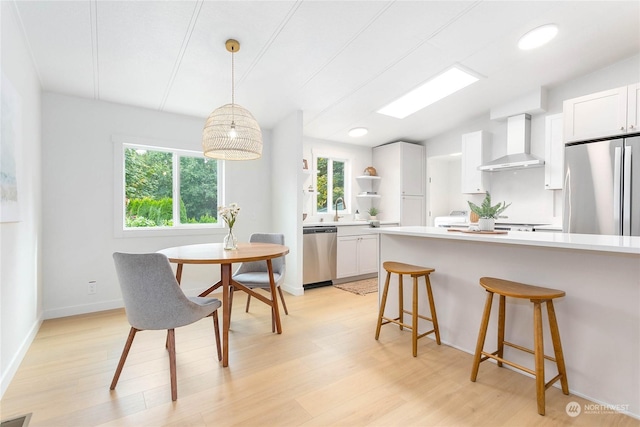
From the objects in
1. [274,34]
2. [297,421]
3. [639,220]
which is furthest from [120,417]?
[639,220]

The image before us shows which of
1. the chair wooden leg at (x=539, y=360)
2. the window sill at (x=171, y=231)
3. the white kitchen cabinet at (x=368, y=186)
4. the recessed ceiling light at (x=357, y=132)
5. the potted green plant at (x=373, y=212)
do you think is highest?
the recessed ceiling light at (x=357, y=132)

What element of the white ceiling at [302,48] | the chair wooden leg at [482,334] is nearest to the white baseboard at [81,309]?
the white ceiling at [302,48]

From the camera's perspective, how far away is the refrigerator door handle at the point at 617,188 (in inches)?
109

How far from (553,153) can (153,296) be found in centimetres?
459

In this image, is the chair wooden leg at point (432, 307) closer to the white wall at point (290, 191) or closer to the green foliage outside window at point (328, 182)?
the white wall at point (290, 191)

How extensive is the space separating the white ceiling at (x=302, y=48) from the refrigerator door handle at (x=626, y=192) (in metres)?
1.20

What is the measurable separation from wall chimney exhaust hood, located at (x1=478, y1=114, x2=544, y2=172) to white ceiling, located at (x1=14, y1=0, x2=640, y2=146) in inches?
16.4

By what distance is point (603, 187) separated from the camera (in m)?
→ 2.88

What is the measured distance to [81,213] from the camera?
3.16 meters

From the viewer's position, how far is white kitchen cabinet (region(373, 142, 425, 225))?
17.0 ft

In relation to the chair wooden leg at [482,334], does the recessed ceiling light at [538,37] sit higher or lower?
higher

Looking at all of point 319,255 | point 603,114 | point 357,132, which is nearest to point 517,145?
point 603,114

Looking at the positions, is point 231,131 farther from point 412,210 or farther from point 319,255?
point 412,210

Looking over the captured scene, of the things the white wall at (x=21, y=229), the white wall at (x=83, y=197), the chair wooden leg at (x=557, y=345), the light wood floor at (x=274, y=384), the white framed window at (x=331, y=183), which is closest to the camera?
the light wood floor at (x=274, y=384)
